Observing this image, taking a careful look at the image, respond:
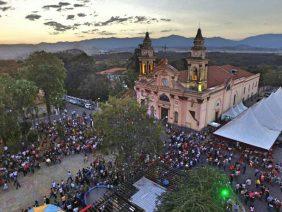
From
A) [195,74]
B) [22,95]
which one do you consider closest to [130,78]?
[195,74]

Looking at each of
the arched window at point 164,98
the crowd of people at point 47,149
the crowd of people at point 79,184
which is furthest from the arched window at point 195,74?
the crowd of people at point 79,184

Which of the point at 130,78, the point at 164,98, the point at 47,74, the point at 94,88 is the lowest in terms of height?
the point at 94,88

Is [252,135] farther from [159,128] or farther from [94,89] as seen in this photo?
[94,89]

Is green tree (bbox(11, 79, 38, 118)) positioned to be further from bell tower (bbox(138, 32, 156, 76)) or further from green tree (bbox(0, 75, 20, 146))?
bell tower (bbox(138, 32, 156, 76))

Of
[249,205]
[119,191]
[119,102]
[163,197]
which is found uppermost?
[119,102]

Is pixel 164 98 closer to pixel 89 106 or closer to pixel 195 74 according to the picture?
pixel 195 74

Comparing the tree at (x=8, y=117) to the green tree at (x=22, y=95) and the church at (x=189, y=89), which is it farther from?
the church at (x=189, y=89)

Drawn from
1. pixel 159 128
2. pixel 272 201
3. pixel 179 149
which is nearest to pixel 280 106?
pixel 179 149
